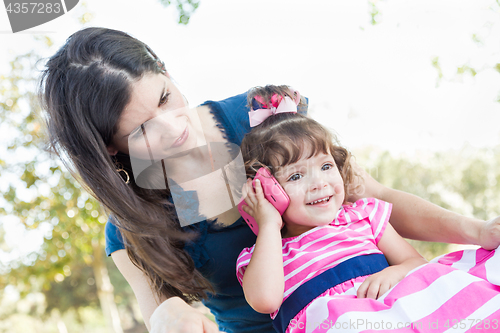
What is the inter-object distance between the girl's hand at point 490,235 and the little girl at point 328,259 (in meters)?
0.03

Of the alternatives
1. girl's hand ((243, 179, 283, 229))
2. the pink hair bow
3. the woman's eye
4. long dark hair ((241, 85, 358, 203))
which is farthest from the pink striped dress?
the woman's eye

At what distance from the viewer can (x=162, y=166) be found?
57.6 inches

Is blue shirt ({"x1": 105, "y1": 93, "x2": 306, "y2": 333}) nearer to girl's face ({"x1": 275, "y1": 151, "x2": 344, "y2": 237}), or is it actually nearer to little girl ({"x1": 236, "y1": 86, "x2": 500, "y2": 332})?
little girl ({"x1": 236, "y1": 86, "x2": 500, "y2": 332})

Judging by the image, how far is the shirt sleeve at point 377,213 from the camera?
1.32 metres

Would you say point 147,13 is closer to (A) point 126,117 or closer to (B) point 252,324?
(A) point 126,117

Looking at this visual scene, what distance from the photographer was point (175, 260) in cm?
139

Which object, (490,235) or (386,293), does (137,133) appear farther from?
(490,235)

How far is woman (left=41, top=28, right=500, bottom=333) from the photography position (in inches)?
48.7

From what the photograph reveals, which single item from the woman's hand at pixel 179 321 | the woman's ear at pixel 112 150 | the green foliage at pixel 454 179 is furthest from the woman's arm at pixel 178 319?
the green foliage at pixel 454 179

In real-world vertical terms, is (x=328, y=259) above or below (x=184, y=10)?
below

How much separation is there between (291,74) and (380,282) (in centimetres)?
168

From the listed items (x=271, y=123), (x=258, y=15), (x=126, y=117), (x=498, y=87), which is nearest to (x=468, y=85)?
(x=498, y=87)

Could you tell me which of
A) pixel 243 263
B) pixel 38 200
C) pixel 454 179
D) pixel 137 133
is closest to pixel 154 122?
pixel 137 133

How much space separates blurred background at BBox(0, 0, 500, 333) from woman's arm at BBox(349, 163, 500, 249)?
8.9 inches
